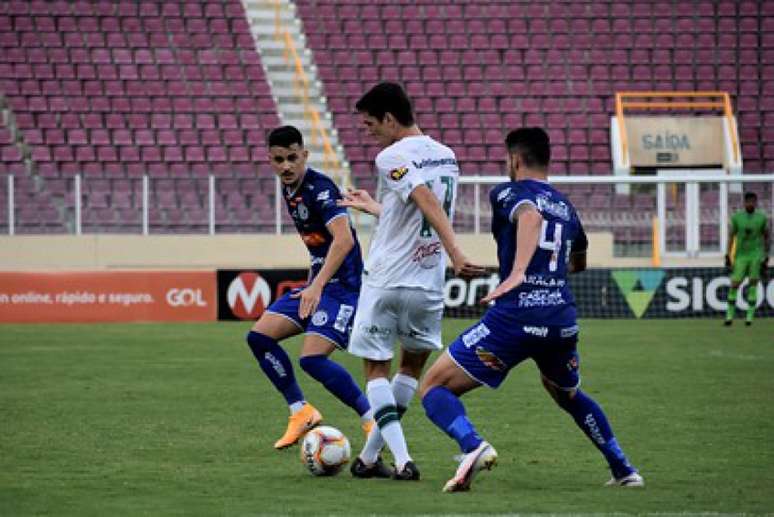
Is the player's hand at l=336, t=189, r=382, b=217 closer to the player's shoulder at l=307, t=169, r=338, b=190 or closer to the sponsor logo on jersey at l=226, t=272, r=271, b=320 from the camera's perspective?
the player's shoulder at l=307, t=169, r=338, b=190

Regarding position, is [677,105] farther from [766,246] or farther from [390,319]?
[390,319]

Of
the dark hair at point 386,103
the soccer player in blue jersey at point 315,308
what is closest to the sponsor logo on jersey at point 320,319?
the soccer player in blue jersey at point 315,308

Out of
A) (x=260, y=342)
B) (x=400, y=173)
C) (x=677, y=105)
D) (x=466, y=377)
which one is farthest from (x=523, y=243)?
(x=677, y=105)

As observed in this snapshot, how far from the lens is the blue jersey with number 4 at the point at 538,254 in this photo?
736 centimetres

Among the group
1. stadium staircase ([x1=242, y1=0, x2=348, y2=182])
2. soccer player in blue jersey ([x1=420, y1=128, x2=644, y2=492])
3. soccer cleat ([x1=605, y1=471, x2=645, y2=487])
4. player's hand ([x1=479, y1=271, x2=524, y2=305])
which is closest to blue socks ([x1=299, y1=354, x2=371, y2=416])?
soccer player in blue jersey ([x1=420, y1=128, x2=644, y2=492])

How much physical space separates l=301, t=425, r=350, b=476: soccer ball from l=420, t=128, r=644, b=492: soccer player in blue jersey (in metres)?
0.96

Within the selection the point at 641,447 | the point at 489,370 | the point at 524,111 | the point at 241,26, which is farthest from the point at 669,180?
the point at 489,370

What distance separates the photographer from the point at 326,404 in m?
12.3

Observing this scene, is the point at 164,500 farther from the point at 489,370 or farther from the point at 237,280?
the point at 237,280

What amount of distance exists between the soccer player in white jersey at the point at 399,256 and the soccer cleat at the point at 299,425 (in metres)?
1.30

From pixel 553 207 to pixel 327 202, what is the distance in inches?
76.8

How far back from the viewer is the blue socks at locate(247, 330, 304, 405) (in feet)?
31.8

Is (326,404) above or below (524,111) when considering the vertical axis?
below

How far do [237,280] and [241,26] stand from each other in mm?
9474
